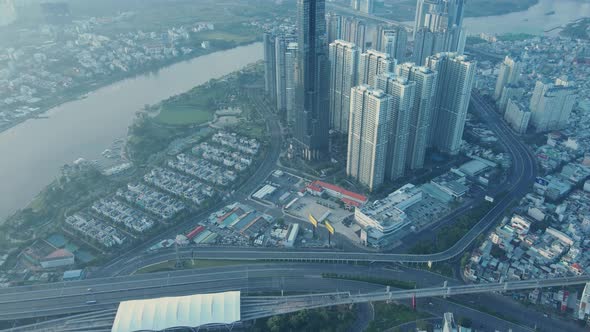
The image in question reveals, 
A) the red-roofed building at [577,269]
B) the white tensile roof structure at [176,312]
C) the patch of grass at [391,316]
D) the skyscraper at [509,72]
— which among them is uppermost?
the skyscraper at [509,72]

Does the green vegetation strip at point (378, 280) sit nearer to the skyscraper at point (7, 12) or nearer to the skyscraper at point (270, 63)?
the skyscraper at point (270, 63)

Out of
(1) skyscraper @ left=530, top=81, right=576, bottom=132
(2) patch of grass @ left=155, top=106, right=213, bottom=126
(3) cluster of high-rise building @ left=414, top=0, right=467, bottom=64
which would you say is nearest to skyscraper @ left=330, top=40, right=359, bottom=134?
(2) patch of grass @ left=155, top=106, right=213, bottom=126

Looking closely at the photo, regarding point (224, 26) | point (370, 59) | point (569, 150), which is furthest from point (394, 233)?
point (224, 26)

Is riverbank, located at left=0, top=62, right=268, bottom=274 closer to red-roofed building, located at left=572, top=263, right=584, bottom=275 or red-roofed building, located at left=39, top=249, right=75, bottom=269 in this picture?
red-roofed building, located at left=39, top=249, right=75, bottom=269

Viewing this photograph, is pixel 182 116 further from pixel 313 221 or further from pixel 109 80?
pixel 313 221

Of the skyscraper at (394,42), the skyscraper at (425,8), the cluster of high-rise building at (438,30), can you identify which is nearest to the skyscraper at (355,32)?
the skyscraper at (394,42)

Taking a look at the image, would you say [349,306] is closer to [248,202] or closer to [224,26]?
[248,202]
